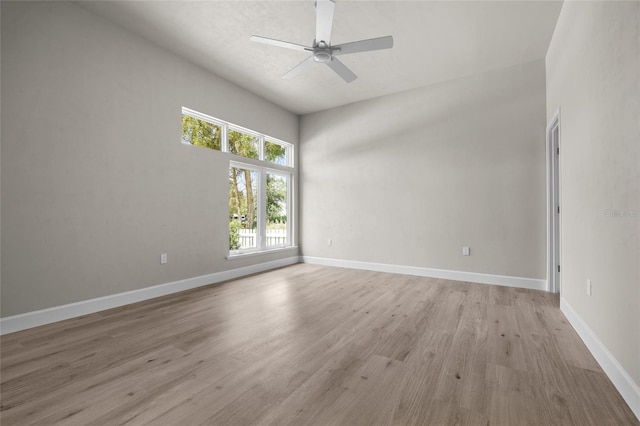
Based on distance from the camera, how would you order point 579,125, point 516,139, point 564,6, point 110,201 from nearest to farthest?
point 579,125 → point 564,6 → point 110,201 → point 516,139

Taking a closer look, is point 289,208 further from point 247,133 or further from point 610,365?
point 610,365

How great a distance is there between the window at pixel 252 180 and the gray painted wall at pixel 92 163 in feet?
0.92

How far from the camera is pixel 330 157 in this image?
5.93 m

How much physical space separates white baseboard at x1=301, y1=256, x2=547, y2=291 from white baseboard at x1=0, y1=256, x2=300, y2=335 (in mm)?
1984

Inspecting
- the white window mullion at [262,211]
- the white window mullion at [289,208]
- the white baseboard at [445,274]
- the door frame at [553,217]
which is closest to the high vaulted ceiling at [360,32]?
the door frame at [553,217]

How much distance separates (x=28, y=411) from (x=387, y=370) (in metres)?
2.05

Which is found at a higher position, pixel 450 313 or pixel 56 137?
pixel 56 137

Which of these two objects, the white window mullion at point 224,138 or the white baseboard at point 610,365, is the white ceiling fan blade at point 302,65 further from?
the white baseboard at point 610,365

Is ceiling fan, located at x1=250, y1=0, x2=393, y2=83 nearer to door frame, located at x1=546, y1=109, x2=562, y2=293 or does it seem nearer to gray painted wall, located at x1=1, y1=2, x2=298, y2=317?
gray painted wall, located at x1=1, y1=2, x2=298, y2=317

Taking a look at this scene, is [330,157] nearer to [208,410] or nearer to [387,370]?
[387,370]

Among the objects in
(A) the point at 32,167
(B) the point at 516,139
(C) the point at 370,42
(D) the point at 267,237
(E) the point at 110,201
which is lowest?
(D) the point at 267,237

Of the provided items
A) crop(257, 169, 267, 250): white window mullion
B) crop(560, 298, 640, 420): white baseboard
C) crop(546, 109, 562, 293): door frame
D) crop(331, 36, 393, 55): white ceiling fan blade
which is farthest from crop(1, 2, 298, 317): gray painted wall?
crop(546, 109, 562, 293): door frame

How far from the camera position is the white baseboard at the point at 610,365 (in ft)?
5.03

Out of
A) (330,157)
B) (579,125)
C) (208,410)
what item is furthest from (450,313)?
(330,157)
